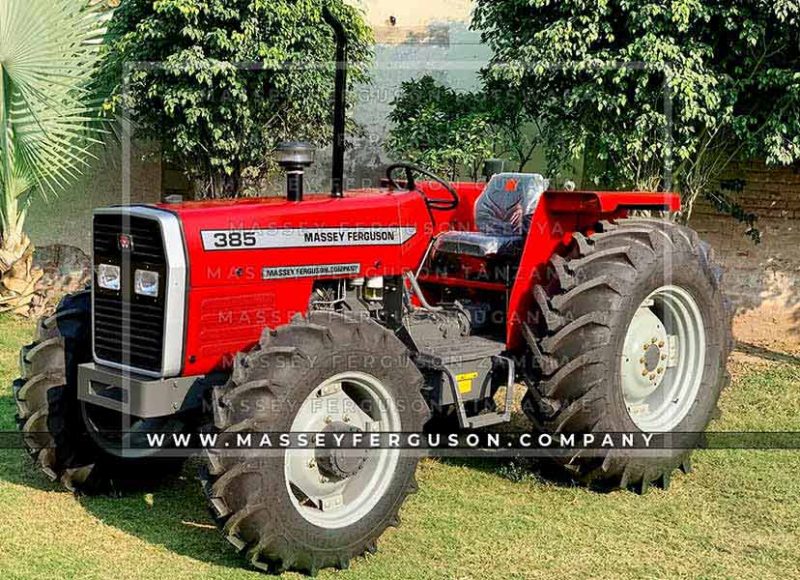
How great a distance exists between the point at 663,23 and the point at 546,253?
3021 mm

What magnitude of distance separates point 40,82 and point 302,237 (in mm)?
5488

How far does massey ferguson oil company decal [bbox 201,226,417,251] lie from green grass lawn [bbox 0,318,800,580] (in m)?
1.33

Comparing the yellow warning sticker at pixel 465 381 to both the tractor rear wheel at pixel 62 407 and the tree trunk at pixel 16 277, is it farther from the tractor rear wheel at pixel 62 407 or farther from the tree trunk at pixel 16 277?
the tree trunk at pixel 16 277

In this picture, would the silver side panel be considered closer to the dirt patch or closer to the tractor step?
the tractor step

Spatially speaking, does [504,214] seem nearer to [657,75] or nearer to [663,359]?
[663,359]

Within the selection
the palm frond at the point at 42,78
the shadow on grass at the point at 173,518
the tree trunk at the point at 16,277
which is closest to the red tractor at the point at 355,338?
the shadow on grass at the point at 173,518

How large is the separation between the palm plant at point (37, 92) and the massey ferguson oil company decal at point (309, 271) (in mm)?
5224

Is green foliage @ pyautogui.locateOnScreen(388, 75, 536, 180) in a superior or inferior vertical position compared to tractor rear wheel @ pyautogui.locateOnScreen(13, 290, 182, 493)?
superior

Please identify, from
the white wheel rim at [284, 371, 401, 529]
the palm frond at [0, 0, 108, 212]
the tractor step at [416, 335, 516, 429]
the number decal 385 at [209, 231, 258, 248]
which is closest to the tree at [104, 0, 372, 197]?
the palm frond at [0, 0, 108, 212]

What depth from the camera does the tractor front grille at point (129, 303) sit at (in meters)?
4.30

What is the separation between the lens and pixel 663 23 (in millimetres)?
7477

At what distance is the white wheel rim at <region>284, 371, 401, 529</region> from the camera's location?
423 cm

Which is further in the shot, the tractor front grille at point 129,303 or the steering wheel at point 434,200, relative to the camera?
the steering wheel at point 434,200

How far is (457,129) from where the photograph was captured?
8586 millimetres
